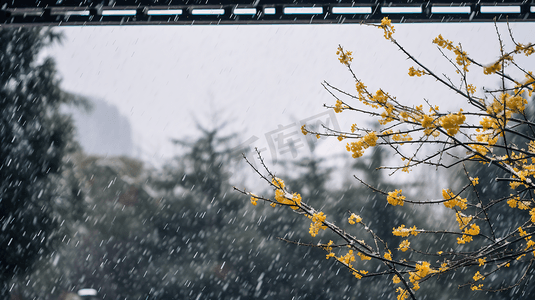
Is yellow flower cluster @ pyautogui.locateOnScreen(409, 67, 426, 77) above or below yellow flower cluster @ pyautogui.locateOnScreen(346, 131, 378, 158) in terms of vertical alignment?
above

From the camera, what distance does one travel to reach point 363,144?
1.12m

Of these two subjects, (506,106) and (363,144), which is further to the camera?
(363,144)

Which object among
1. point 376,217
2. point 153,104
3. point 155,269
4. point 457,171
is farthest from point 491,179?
point 153,104

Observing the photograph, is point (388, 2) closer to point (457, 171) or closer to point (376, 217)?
point (376, 217)

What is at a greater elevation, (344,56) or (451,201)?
(344,56)

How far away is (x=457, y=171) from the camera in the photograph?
31.2 ft

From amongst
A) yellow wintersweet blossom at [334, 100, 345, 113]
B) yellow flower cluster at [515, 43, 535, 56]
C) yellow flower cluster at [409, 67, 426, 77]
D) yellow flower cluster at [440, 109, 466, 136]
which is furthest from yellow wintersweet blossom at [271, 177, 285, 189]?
yellow flower cluster at [515, 43, 535, 56]

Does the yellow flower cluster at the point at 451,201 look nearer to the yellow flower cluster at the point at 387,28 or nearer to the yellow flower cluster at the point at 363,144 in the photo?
the yellow flower cluster at the point at 363,144

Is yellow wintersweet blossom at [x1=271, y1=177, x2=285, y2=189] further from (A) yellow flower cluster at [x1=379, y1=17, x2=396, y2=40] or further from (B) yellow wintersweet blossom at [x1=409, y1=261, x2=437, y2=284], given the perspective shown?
(A) yellow flower cluster at [x1=379, y1=17, x2=396, y2=40]

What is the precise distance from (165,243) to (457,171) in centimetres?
868

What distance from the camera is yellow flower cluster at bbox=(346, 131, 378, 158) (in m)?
1.07

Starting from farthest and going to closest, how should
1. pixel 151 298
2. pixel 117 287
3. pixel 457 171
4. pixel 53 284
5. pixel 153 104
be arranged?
pixel 153 104 < pixel 457 171 < pixel 117 287 < pixel 151 298 < pixel 53 284

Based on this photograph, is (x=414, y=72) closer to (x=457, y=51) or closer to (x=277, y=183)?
(x=457, y=51)

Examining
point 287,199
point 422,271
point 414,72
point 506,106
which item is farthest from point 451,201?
point 287,199
